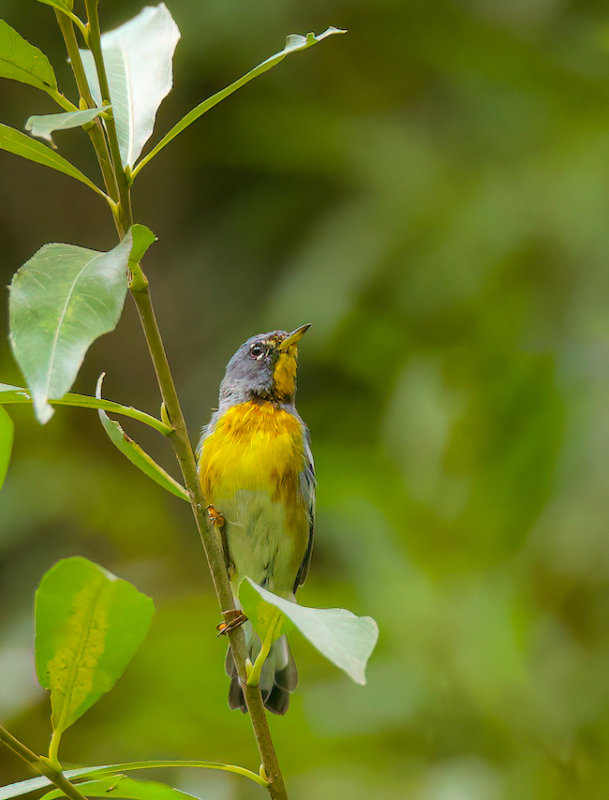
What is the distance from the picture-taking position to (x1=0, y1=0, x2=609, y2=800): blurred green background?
2.93 metres

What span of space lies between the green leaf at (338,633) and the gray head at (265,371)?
6.42ft

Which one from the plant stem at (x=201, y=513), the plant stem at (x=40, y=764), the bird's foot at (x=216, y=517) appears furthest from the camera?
the bird's foot at (x=216, y=517)

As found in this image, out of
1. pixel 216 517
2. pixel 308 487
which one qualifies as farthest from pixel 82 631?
pixel 308 487

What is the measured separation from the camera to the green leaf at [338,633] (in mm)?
947

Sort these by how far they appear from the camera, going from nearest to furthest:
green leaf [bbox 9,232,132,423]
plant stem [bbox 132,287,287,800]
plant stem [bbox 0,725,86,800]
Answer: green leaf [bbox 9,232,132,423] < plant stem [bbox 0,725,86,800] < plant stem [bbox 132,287,287,800]

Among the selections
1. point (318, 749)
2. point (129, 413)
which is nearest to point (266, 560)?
point (318, 749)

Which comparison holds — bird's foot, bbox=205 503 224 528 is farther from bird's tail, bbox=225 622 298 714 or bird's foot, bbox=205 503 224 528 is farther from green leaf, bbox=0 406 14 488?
green leaf, bbox=0 406 14 488

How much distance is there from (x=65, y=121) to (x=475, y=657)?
7.54ft

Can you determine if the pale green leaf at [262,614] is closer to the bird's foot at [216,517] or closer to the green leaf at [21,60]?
the green leaf at [21,60]

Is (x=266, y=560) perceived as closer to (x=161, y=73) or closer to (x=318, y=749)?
(x=318, y=749)

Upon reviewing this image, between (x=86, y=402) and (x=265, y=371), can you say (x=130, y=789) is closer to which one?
(x=86, y=402)

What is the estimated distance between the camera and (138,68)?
1499 mm

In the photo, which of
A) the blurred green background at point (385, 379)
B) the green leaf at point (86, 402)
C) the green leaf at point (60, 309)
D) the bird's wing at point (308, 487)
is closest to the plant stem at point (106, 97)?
the green leaf at point (60, 309)

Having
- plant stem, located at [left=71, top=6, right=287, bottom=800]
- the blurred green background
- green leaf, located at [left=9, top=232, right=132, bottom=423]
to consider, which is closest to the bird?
the blurred green background
